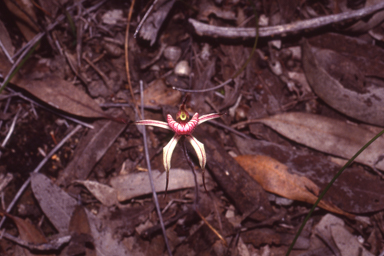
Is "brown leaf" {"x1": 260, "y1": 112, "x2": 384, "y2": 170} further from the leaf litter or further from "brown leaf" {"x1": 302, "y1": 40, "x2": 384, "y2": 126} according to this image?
"brown leaf" {"x1": 302, "y1": 40, "x2": 384, "y2": 126}

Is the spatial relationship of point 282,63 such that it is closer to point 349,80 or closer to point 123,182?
point 349,80

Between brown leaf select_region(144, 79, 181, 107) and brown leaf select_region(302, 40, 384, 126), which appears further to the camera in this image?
brown leaf select_region(144, 79, 181, 107)

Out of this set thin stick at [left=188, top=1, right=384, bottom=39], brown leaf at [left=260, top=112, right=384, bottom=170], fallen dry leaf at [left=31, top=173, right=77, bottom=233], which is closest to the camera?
fallen dry leaf at [left=31, top=173, right=77, bottom=233]

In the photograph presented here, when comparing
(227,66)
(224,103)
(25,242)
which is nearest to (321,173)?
(224,103)

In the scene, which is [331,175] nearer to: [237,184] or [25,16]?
[237,184]

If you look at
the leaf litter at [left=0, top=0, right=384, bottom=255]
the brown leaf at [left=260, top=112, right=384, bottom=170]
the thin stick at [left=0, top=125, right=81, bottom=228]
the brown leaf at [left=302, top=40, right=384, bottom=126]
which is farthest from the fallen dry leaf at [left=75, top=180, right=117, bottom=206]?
the brown leaf at [left=302, top=40, right=384, bottom=126]

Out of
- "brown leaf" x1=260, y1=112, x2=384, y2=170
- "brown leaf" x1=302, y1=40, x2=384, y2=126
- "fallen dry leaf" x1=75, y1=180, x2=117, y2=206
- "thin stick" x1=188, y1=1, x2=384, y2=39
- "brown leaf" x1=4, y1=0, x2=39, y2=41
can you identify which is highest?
"brown leaf" x1=4, y1=0, x2=39, y2=41

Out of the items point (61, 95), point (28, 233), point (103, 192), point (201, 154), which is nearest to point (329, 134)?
point (201, 154)

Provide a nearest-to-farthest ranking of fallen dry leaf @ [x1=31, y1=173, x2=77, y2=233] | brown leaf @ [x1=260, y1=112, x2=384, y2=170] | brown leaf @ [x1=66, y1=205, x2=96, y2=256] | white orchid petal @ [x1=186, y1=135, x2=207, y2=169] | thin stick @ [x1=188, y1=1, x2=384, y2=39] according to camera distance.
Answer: white orchid petal @ [x1=186, y1=135, x2=207, y2=169], brown leaf @ [x1=66, y1=205, x2=96, y2=256], fallen dry leaf @ [x1=31, y1=173, x2=77, y2=233], brown leaf @ [x1=260, y1=112, x2=384, y2=170], thin stick @ [x1=188, y1=1, x2=384, y2=39]

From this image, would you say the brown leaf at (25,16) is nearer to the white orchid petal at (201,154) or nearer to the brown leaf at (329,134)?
the white orchid petal at (201,154)
